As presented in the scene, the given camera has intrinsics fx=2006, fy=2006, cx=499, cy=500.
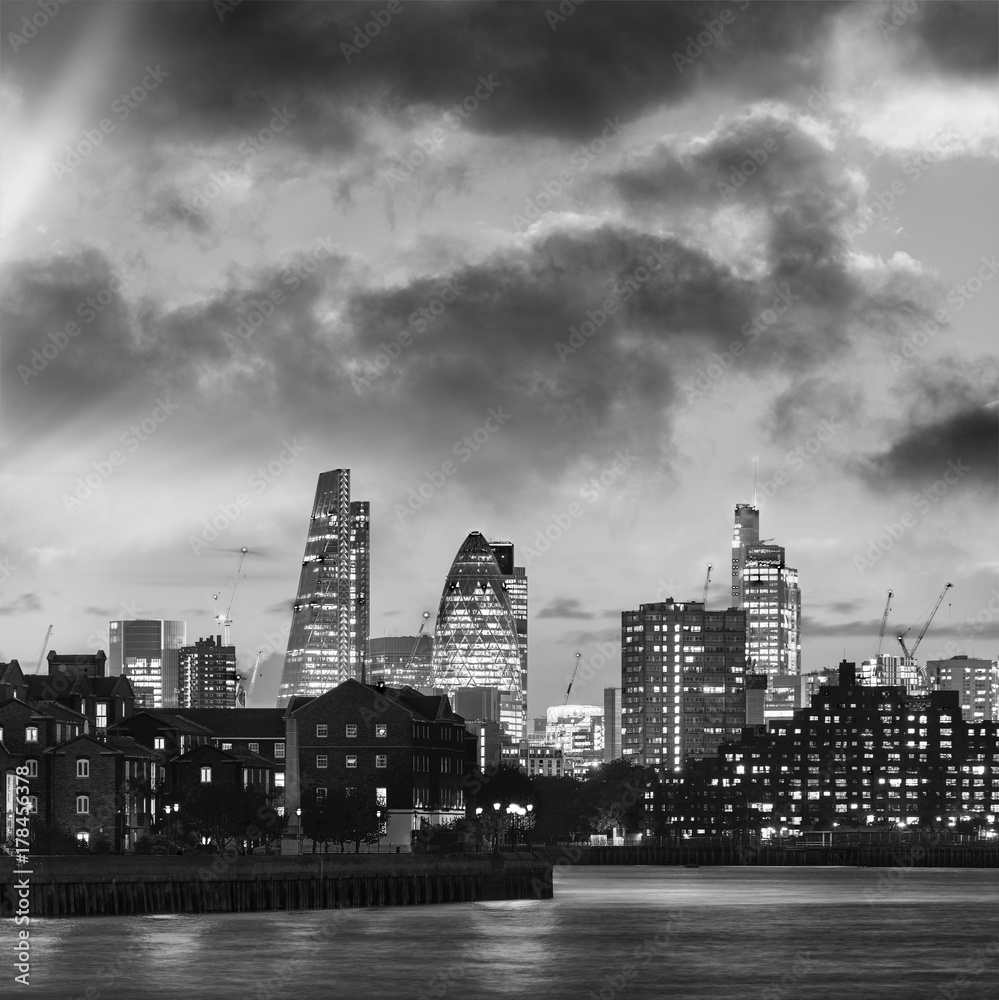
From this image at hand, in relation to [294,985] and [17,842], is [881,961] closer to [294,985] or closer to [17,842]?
[294,985]

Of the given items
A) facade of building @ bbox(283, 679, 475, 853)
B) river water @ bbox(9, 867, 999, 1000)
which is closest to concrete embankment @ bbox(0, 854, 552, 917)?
river water @ bbox(9, 867, 999, 1000)

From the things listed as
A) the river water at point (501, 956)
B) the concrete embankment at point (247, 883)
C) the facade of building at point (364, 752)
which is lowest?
the river water at point (501, 956)

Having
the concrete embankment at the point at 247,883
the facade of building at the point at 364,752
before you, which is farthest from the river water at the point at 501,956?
the facade of building at the point at 364,752

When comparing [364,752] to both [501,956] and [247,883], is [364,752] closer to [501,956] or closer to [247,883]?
[247,883]

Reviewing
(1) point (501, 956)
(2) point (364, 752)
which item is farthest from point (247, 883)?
(2) point (364, 752)

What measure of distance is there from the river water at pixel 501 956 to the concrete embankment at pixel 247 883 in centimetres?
120

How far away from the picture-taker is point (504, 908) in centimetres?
14925

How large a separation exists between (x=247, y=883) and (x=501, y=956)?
2293 centimetres

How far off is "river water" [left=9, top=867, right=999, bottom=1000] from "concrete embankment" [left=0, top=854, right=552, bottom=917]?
1.20 m

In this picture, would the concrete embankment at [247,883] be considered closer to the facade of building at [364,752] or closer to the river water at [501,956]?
the river water at [501,956]

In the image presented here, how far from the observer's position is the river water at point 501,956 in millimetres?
100312

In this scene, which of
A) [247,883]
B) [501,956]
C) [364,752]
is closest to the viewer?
[501,956]

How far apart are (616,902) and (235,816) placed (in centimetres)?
3583

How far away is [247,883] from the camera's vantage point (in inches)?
5103
